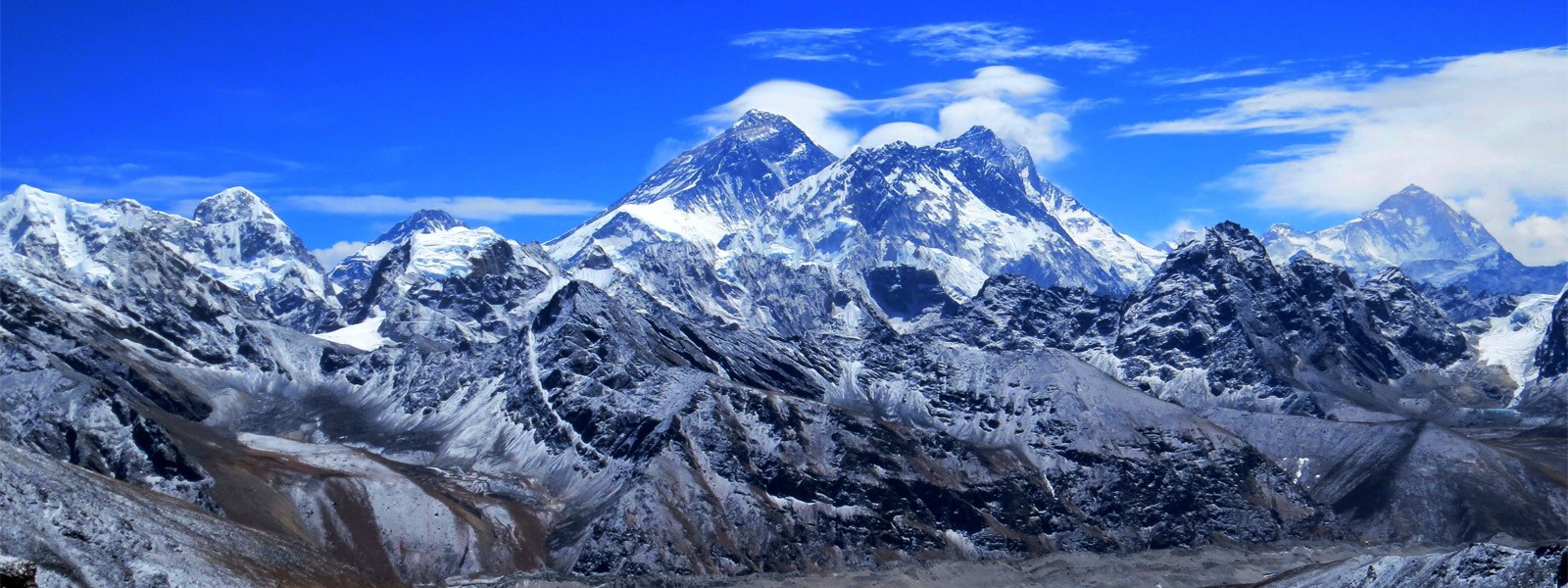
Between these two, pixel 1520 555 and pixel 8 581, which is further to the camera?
pixel 1520 555

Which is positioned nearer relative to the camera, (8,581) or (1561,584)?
(8,581)

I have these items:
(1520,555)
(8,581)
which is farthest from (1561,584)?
(8,581)

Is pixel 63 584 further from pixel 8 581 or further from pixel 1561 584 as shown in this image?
pixel 1561 584

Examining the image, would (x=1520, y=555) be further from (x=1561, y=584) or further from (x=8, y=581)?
(x=8, y=581)

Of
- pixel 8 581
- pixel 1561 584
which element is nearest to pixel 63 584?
pixel 8 581
